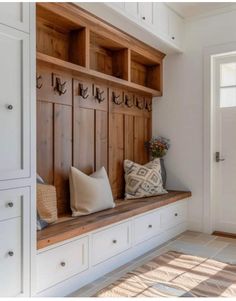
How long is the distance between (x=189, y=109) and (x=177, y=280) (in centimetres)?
220

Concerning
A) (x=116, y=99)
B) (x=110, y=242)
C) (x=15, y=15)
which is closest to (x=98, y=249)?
(x=110, y=242)

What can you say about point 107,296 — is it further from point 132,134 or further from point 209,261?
point 132,134

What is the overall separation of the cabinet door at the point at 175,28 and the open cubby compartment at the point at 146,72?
37 centimetres

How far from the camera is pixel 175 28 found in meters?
3.68

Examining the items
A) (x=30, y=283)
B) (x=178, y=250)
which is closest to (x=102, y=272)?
(x=30, y=283)

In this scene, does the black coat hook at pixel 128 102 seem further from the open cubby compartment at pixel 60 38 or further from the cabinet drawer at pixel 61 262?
the cabinet drawer at pixel 61 262

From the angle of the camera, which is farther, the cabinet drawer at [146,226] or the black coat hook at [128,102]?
the black coat hook at [128,102]

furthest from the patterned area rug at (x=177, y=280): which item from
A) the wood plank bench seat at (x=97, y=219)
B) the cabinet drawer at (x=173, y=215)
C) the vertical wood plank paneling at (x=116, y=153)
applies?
the vertical wood plank paneling at (x=116, y=153)

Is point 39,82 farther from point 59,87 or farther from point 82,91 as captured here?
point 82,91

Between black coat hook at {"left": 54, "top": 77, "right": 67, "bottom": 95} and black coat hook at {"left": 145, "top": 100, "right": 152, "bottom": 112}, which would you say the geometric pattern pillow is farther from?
black coat hook at {"left": 54, "top": 77, "right": 67, "bottom": 95}

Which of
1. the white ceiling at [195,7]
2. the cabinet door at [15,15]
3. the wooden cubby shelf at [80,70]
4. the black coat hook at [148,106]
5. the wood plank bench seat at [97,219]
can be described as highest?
the white ceiling at [195,7]

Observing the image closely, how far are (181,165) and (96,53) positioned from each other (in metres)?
1.76

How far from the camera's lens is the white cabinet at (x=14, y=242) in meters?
1.77

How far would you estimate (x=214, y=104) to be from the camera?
3.80 meters
